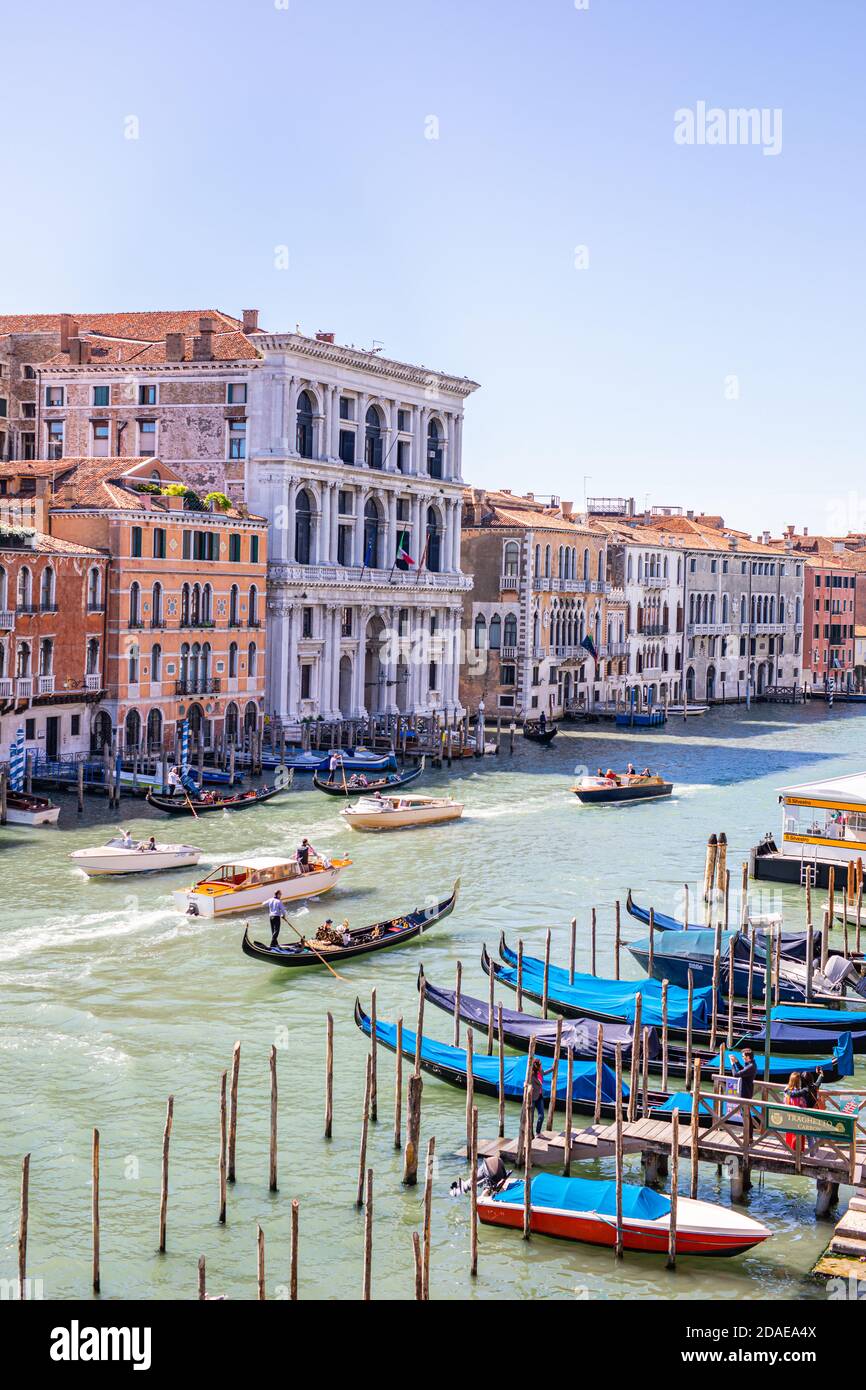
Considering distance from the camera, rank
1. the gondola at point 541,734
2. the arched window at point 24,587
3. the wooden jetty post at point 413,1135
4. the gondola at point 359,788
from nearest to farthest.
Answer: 1. the wooden jetty post at point 413,1135
2. the arched window at point 24,587
3. the gondola at point 359,788
4. the gondola at point 541,734

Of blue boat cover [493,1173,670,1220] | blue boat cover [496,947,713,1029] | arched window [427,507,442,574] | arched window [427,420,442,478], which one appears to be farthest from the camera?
arched window [427,420,442,478]

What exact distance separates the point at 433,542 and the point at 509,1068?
Result: 113ft

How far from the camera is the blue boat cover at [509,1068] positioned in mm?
13406

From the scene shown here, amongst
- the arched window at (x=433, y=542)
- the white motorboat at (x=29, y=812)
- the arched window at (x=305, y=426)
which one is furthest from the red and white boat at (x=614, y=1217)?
the arched window at (x=433, y=542)

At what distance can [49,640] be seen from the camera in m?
31.6

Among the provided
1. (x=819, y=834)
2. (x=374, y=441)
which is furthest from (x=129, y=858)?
(x=374, y=441)

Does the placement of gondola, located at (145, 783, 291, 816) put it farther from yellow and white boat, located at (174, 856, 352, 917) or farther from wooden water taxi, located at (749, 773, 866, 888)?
wooden water taxi, located at (749, 773, 866, 888)

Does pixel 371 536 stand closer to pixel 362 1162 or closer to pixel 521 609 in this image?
pixel 521 609

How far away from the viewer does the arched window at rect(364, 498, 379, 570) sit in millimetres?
44844

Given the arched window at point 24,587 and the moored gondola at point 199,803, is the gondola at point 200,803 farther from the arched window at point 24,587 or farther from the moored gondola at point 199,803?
the arched window at point 24,587

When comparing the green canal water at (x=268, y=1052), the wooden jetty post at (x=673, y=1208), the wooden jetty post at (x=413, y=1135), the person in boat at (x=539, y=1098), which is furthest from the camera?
the person in boat at (x=539, y=1098)

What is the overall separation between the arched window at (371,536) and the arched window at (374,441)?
100 cm

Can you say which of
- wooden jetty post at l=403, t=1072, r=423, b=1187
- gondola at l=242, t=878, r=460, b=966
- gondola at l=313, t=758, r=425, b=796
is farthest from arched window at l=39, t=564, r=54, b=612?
wooden jetty post at l=403, t=1072, r=423, b=1187

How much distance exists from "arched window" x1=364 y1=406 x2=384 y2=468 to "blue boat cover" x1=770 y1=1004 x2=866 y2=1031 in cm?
3014
